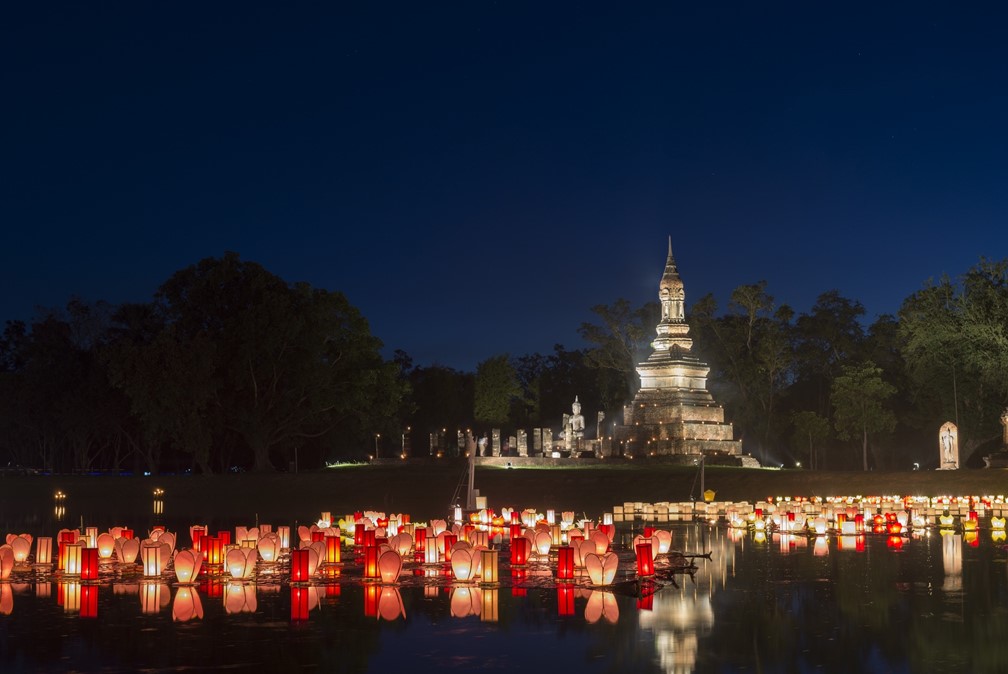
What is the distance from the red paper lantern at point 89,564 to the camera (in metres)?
23.8

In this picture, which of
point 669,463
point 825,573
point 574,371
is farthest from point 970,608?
point 574,371

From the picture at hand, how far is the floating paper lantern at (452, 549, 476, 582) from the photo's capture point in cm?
2339

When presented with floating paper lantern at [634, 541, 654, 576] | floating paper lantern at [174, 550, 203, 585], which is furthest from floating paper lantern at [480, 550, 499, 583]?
floating paper lantern at [174, 550, 203, 585]

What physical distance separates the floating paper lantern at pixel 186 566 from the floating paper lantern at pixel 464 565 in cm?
483

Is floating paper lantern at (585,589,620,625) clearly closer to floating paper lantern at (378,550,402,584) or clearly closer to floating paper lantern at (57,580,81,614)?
floating paper lantern at (378,550,402,584)

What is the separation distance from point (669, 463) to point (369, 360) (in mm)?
20221

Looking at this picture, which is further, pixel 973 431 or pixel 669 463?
pixel 973 431

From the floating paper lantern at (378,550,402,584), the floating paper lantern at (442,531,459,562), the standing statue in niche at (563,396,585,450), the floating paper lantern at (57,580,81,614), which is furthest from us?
the standing statue in niche at (563,396,585,450)

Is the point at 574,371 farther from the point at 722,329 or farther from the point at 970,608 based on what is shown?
the point at 970,608

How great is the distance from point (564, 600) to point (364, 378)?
52777 millimetres

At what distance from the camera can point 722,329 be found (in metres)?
→ 87.6

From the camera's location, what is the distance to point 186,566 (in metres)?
22.8

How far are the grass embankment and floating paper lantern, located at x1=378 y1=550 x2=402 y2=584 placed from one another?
22353 mm

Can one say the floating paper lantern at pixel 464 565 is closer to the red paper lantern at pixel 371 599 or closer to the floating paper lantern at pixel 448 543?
the red paper lantern at pixel 371 599
